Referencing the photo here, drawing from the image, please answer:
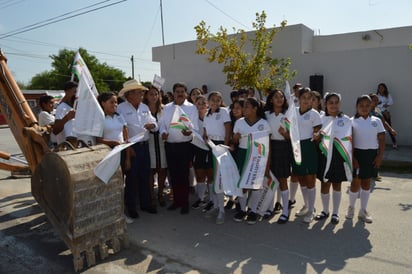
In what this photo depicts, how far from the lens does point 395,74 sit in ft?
34.2

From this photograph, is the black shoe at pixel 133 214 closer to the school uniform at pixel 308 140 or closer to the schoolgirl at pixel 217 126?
the schoolgirl at pixel 217 126

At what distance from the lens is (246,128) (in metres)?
4.70

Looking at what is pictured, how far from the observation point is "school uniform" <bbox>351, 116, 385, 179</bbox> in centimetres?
457

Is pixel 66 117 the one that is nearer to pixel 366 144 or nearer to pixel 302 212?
pixel 302 212

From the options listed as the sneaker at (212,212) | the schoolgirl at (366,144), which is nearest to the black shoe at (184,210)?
the sneaker at (212,212)

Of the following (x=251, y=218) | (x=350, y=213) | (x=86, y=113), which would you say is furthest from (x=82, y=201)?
(x=350, y=213)

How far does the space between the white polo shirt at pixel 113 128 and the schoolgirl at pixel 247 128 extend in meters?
1.65

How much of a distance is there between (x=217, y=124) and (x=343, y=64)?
7941mm

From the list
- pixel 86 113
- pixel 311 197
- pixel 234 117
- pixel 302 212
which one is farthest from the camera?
pixel 234 117

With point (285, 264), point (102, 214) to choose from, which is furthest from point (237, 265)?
point (102, 214)

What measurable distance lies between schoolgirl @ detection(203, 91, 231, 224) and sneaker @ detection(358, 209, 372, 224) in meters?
2.01

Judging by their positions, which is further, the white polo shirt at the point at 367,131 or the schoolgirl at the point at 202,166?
the schoolgirl at the point at 202,166

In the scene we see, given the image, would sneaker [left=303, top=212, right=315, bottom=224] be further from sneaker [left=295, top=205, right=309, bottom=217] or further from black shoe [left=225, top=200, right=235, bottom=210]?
black shoe [left=225, top=200, right=235, bottom=210]

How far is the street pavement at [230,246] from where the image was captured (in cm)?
355
